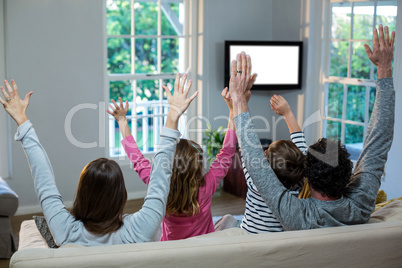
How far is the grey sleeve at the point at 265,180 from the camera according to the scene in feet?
6.03

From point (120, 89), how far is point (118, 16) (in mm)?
817

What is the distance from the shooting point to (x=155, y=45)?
19.2 ft

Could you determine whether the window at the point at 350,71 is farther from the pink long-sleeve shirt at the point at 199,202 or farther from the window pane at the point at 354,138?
the pink long-sleeve shirt at the point at 199,202

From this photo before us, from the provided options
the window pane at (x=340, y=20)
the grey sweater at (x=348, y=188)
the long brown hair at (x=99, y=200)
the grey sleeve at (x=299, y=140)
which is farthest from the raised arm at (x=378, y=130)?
the window pane at (x=340, y=20)

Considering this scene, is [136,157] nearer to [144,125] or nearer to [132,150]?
[132,150]

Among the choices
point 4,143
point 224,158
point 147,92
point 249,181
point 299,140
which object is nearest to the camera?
point 249,181

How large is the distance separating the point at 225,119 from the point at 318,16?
5.35 ft

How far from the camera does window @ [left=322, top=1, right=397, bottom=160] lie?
5.16 metres

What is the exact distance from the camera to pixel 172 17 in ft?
19.3

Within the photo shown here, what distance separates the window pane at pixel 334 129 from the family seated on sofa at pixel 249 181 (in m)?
3.61

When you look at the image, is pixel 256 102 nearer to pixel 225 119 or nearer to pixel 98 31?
pixel 225 119

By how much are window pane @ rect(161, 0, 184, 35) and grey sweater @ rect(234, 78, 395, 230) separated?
4.14 metres

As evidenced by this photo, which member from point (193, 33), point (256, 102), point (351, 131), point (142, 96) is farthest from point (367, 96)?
point (142, 96)

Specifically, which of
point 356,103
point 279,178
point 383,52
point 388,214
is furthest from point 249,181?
point 356,103
